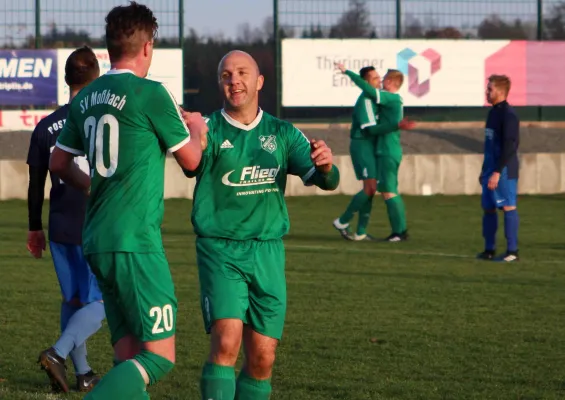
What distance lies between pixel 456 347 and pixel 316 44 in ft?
60.1

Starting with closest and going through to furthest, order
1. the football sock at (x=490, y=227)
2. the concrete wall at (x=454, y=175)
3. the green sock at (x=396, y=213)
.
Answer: the football sock at (x=490, y=227) → the green sock at (x=396, y=213) → the concrete wall at (x=454, y=175)

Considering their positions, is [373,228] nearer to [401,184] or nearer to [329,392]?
[401,184]

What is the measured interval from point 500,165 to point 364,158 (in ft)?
11.0

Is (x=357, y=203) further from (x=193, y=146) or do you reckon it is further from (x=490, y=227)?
(x=193, y=146)

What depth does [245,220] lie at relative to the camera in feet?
19.8

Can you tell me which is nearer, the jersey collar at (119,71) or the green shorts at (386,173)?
the jersey collar at (119,71)

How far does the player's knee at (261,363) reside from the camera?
5.95 meters

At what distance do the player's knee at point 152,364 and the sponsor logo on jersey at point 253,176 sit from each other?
4.08 feet

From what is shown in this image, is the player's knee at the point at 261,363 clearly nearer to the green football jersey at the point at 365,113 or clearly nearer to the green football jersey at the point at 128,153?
the green football jersey at the point at 128,153

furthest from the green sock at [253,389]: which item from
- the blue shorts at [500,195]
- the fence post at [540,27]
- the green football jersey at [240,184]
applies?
the fence post at [540,27]

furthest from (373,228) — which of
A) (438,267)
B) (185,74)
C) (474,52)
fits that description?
(474,52)

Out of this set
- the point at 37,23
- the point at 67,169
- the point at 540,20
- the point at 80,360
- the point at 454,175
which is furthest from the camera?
the point at 540,20

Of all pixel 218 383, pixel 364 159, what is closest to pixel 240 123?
pixel 218 383

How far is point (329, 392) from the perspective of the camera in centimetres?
706
